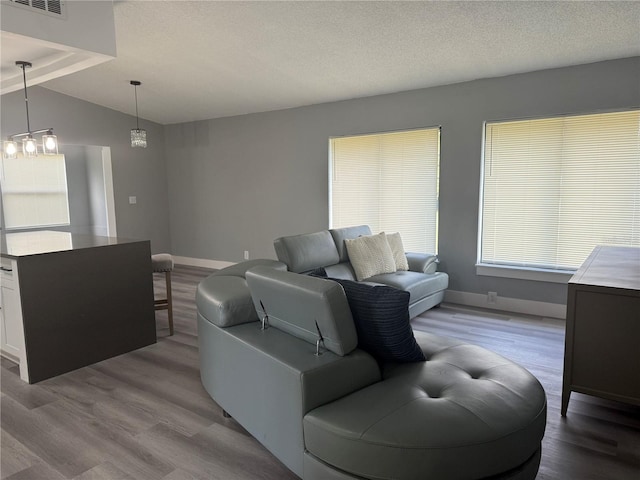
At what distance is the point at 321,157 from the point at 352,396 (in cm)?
435

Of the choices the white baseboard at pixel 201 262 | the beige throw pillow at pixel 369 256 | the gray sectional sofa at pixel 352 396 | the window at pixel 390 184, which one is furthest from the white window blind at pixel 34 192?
the gray sectional sofa at pixel 352 396

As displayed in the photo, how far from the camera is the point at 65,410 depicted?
264cm

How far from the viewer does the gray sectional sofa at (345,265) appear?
3.90 meters

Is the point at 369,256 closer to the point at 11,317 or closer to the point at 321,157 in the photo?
the point at 321,157

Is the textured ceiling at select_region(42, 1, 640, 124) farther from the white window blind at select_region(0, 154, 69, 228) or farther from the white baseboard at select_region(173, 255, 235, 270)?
the white baseboard at select_region(173, 255, 235, 270)

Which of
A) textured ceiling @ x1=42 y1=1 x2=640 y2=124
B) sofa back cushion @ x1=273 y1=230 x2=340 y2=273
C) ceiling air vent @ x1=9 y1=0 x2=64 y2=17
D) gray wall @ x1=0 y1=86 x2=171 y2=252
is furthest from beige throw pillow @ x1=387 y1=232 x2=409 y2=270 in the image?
gray wall @ x1=0 y1=86 x2=171 y2=252

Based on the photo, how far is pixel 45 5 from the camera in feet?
9.42

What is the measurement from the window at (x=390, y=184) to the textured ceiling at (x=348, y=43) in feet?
2.06

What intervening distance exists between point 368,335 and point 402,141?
11.7 ft

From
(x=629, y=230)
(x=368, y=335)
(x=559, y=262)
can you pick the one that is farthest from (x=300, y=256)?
(x=629, y=230)

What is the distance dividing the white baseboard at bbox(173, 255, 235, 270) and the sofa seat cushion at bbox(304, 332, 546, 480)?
17.8ft

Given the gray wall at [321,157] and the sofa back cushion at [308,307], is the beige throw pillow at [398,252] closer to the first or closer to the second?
the gray wall at [321,157]

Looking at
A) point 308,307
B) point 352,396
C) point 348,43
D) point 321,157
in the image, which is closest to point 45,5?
point 348,43

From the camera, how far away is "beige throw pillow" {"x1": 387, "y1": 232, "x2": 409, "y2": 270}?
4.54 meters
